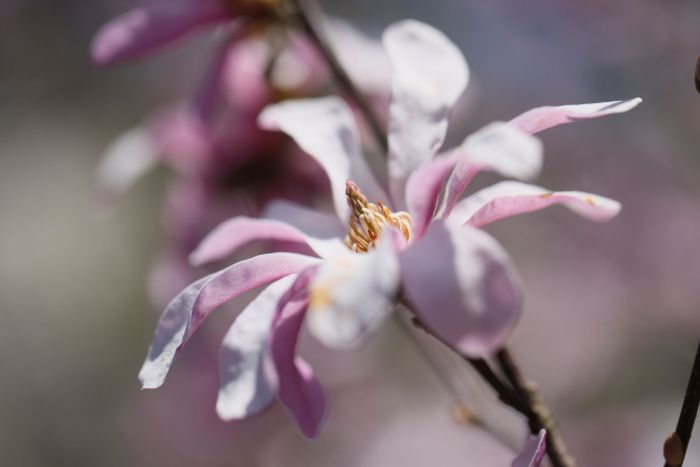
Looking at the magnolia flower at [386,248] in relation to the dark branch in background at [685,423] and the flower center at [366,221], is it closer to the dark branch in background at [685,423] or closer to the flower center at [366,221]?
the flower center at [366,221]

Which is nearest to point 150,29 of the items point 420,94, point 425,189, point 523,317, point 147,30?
point 147,30

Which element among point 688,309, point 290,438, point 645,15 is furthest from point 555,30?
point 290,438

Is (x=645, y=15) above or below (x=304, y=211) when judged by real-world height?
below

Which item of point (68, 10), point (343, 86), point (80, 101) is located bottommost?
point (80, 101)

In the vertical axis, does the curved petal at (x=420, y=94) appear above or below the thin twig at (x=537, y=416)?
above

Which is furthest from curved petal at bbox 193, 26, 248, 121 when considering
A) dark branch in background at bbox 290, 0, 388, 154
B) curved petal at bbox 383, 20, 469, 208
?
curved petal at bbox 383, 20, 469, 208

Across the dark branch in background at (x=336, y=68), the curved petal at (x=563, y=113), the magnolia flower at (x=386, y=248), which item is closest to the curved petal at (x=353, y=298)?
the magnolia flower at (x=386, y=248)

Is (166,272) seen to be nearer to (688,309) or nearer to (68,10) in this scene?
(688,309)

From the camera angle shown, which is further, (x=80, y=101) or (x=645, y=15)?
(x=80, y=101)
